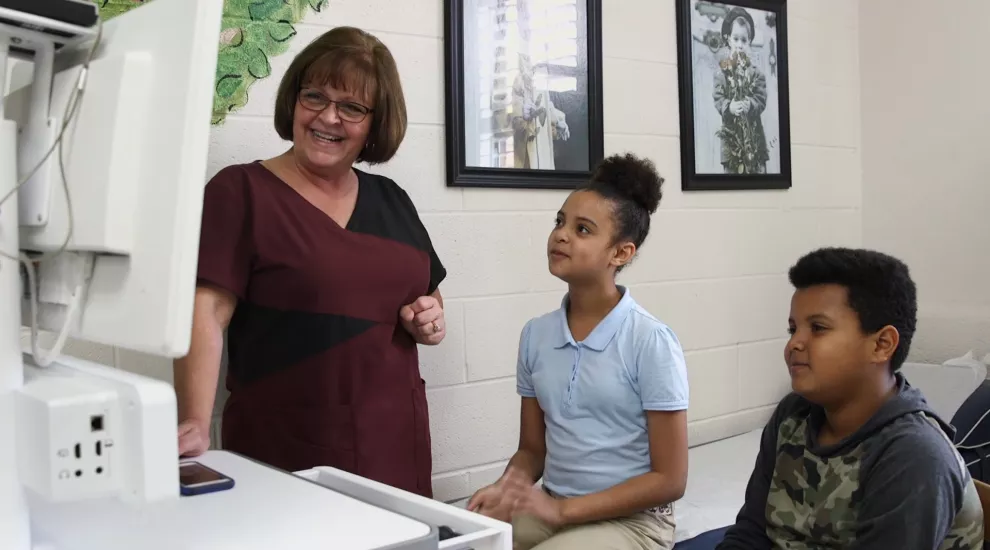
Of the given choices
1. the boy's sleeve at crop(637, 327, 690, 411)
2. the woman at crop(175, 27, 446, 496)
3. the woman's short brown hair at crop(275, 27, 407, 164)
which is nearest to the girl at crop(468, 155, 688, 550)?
the boy's sleeve at crop(637, 327, 690, 411)

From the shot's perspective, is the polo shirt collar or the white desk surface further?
the polo shirt collar

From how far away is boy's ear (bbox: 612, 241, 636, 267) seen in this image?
1.62m

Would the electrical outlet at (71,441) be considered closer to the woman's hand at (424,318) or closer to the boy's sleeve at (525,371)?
the woman's hand at (424,318)

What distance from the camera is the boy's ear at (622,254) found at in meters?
1.62

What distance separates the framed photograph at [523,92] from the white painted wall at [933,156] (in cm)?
122

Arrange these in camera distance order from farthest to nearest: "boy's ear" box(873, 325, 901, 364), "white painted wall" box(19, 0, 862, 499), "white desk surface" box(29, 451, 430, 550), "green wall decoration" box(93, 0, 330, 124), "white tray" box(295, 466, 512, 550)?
"white painted wall" box(19, 0, 862, 499), "green wall decoration" box(93, 0, 330, 124), "boy's ear" box(873, 325, 901, 364), "white tray" box(295, 466, 512, 550), "white desk surface" box(29, 451, 430, 550)

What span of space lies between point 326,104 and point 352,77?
0.07 m

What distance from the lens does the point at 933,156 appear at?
9.37 feet

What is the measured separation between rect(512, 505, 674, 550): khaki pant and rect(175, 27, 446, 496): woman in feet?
0.83

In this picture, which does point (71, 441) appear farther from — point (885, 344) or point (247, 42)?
point (247, 42)

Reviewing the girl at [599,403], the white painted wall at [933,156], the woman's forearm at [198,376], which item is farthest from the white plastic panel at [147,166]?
the white painted wall at [933,156]

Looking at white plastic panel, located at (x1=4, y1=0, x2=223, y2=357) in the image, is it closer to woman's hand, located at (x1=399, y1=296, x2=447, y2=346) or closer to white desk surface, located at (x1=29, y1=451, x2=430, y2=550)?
white desk surface, located at (x1=29, y1=451, x2=430, y2=550)

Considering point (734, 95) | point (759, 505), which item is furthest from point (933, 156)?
point (759, 505)

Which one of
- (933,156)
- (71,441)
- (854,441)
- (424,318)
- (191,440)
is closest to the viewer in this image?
(71,441)
